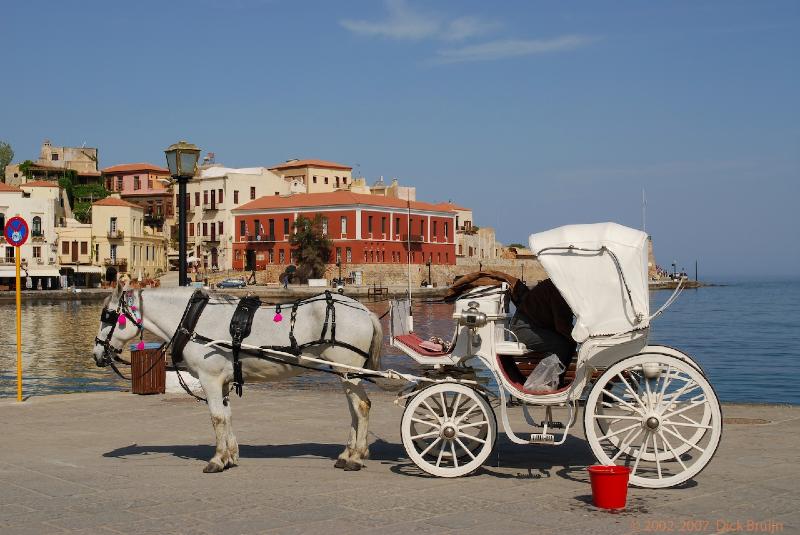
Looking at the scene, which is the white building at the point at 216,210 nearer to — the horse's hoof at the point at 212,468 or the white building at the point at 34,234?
the white building at the point at 34,234

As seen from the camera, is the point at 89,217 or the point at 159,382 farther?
the point at 89,217

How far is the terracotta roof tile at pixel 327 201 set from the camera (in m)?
94.8

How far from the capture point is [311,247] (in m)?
93.6

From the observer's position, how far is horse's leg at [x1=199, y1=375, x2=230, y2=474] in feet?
30.0

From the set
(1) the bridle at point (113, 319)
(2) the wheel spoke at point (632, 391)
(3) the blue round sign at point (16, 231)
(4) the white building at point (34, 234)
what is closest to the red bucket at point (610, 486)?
(2) the wheel spoke at point (632, 391)

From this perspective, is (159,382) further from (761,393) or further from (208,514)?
(761,393)

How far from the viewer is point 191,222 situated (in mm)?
104938

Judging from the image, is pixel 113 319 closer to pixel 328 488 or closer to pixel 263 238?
pixel 328 488

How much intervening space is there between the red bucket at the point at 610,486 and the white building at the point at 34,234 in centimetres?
8682

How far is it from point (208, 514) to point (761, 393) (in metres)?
23.7

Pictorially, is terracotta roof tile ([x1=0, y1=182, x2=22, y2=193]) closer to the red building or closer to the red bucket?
the red building

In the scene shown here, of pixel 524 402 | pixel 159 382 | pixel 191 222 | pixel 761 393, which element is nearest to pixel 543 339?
pixel 524 402

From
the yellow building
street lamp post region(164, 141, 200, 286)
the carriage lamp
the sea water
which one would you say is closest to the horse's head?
the carriage lamp

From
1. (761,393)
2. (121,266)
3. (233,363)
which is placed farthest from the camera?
(121,266)
